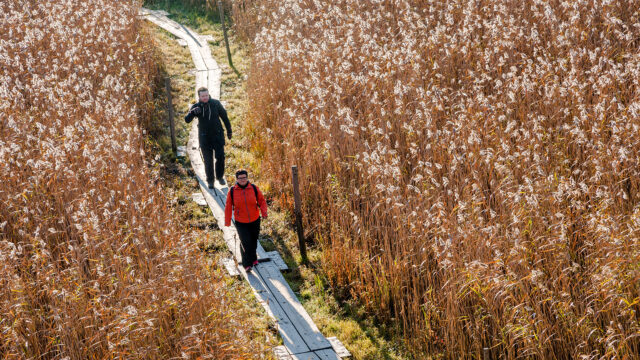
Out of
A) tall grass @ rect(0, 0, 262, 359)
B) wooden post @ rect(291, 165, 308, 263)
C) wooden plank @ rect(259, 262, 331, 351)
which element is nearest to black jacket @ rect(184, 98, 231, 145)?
tall grass @ rect(0, 0, 262, 359)

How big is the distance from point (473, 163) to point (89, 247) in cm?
472

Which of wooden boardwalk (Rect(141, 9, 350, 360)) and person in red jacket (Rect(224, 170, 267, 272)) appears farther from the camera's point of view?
person in red jacket (Rect(224, 170, 267, 272))

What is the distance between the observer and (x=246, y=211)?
311 inches

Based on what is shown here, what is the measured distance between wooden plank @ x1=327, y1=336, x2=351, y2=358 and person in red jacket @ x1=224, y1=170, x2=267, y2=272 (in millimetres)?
1756

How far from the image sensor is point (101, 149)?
8688mm

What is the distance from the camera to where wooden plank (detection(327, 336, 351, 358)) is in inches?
258

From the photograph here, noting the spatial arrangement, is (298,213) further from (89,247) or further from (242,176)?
(89,247)

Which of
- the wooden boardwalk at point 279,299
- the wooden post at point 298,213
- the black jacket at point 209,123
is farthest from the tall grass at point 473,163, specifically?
the black jacket at point 209,123

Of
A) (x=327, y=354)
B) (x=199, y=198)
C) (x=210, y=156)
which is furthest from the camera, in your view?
(x=210, y=156)

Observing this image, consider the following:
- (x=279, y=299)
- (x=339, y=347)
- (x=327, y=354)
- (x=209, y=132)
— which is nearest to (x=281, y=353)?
(x=327, y=354)

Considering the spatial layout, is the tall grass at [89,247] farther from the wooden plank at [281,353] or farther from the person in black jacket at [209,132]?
the person in black jacket at [209,132]

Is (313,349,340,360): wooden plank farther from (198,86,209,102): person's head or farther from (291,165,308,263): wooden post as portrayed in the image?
(198,86,209,102): person's head

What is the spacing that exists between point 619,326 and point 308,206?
5.10 metres

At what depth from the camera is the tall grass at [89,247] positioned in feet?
18.2
